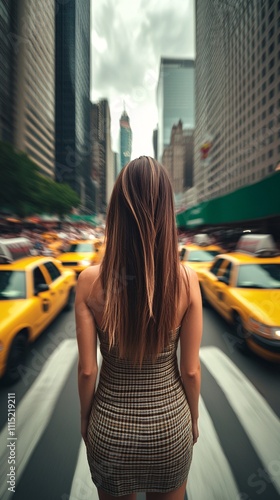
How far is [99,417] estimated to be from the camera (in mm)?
917

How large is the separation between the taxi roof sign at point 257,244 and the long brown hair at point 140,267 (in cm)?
133

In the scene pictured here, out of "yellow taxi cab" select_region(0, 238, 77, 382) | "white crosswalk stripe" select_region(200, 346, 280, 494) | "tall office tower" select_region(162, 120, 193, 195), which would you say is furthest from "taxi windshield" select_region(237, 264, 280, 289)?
"yellow taxi cab" select_region(0, 238, 77, 382)

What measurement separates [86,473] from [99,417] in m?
1.01

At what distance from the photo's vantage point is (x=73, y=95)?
1.86 metres

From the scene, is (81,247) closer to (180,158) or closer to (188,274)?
(180,158)

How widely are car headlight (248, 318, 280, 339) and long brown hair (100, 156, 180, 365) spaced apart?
1.22 meters

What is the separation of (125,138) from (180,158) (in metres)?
0.46

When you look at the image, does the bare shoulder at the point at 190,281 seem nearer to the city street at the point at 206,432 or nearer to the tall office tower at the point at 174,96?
the tall office tower at the point at 174,96

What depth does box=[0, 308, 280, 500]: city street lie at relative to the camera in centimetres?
147

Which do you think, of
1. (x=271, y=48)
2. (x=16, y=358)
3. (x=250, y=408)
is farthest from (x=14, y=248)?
(x=271, y=48)

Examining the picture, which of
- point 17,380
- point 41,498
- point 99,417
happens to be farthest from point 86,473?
point 99,417

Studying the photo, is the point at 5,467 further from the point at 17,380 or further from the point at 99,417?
the point at 99,417

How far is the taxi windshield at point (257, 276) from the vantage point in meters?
2.04

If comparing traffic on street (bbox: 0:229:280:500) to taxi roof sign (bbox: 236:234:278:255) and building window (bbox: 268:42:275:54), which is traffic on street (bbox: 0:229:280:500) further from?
building window (bbox: 268:42:275:54)
